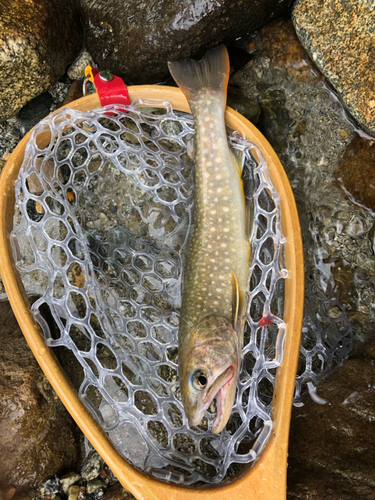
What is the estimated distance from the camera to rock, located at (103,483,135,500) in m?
2.56

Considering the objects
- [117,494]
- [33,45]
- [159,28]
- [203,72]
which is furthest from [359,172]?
[117,494]

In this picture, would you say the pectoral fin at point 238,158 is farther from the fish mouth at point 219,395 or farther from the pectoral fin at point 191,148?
the fish mouth at point 219,395

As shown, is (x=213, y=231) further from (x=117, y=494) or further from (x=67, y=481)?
(x=67, y=481)

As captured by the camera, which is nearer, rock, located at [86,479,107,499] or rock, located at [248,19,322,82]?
rock, located at [86,479,107,499]

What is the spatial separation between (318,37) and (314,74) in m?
0.30

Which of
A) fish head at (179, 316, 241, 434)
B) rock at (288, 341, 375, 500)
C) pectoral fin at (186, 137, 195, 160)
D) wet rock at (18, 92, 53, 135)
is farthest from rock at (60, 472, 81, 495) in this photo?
wet rock at (18, 92, 53, 135)

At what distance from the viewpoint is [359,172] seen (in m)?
2.91

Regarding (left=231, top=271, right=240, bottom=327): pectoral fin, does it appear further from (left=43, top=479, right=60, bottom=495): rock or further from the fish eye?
(left=43, top=479, right=60, bottom=495): rock

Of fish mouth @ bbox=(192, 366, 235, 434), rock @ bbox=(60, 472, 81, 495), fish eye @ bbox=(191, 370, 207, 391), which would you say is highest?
fish eye @ bbox=(191, 370, 207, 391)

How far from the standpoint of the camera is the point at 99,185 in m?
3.08

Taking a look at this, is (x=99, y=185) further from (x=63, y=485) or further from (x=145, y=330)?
(x=63, y=485)

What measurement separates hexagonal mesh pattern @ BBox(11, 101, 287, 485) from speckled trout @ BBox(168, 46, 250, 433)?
5.2 inches

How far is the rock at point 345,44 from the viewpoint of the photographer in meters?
2.60

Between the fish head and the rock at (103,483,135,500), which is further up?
the fish head
